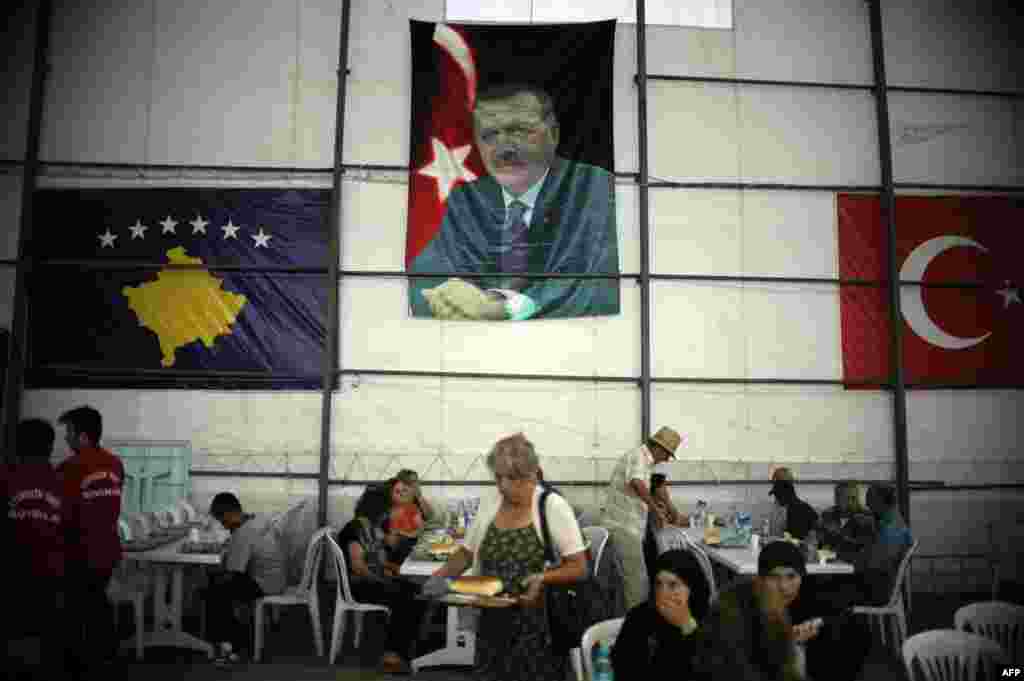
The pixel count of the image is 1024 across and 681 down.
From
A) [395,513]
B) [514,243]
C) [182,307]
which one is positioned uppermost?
[514,243]

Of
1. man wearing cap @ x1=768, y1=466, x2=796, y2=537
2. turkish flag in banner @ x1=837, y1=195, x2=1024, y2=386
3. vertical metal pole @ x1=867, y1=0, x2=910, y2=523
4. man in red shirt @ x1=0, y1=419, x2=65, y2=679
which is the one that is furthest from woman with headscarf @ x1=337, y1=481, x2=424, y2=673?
vertical metal pole @ x1=867, y1=0, x2=910, y2=523

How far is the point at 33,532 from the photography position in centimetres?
388

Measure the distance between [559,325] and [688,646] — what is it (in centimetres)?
564

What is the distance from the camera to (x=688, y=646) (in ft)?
8.67

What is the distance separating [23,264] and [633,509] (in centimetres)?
690

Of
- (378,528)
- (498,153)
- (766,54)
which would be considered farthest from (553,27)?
(378,528)

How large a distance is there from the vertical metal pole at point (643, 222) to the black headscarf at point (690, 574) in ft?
16.8

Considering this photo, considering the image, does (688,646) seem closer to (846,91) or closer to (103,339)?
(103,339)

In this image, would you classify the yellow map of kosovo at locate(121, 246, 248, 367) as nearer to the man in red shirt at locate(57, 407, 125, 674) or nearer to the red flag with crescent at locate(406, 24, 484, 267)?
the red flag with crescent at locate(406, 24, 484, 267)

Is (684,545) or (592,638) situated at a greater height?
(592,638)

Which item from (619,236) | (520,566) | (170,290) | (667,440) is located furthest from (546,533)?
(170,290)

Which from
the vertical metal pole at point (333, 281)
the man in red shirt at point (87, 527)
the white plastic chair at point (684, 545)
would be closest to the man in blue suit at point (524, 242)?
the vertical metal pole at point (333, 281)

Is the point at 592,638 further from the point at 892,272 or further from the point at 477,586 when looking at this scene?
the point at 892,272

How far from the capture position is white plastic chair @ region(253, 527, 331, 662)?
543 centimetres
